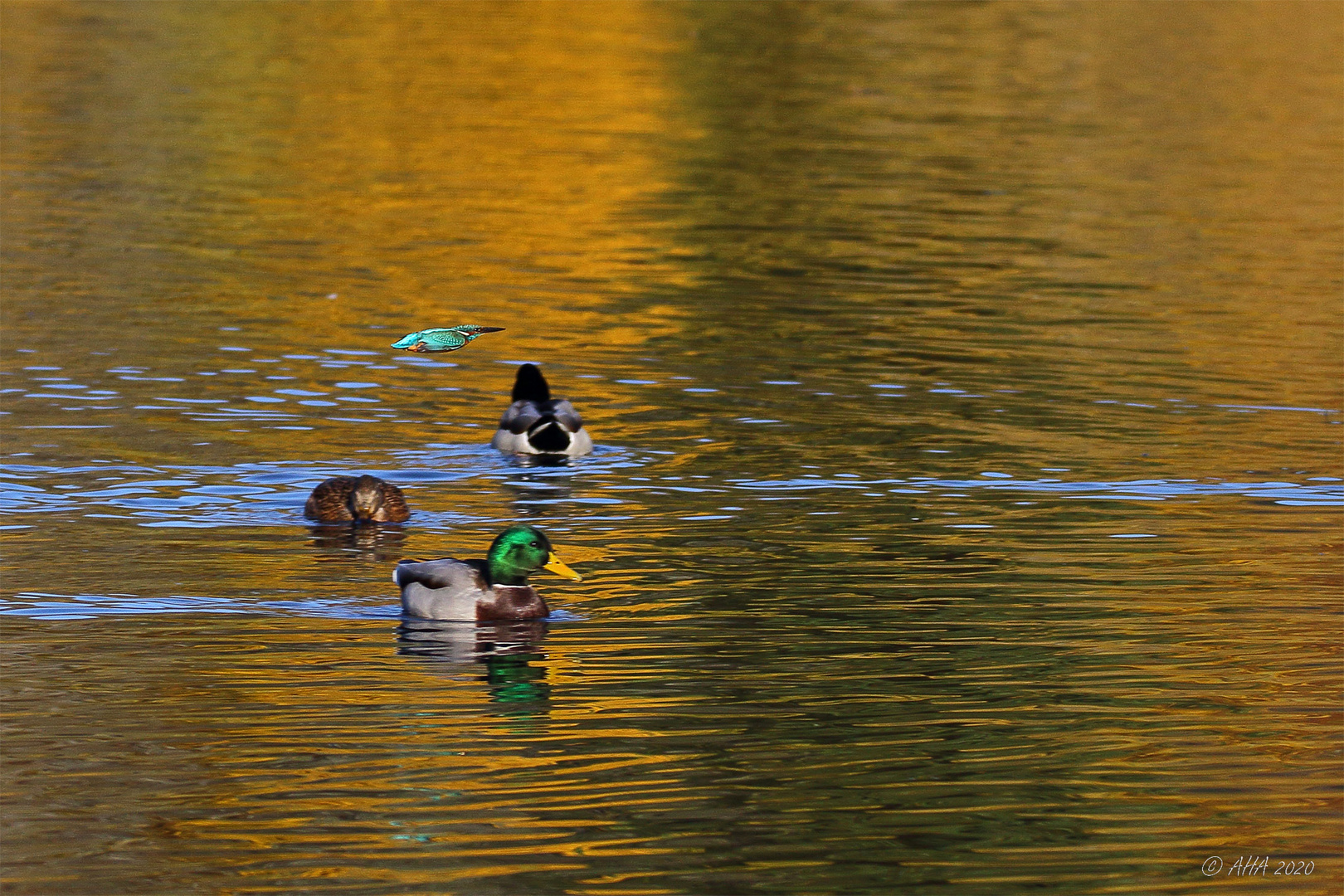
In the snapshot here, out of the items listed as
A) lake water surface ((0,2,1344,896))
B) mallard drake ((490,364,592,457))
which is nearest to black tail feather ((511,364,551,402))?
mallard drake ((490,364,592,457))

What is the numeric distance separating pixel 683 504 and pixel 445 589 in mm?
3287

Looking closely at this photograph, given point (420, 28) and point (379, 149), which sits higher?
point (420, 28)

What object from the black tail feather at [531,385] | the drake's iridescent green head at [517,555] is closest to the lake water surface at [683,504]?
the drake's iridescent green head at [517,555]

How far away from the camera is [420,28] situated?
5525cm

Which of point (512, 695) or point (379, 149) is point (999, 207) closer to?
point (379, 149)

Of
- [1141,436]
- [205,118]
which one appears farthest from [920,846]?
[205,118]

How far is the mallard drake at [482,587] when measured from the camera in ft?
42.8

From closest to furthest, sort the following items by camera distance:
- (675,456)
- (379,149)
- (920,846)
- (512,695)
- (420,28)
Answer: (920,846) → (512,695) → (675,456) → (379,149) → (420,28)

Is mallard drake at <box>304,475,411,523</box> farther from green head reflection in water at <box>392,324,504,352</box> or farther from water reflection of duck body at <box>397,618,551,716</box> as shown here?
green head reflection in water at <box>392,324,504,352</box>

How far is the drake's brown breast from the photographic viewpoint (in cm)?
1305

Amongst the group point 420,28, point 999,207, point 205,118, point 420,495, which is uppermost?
point 420,28

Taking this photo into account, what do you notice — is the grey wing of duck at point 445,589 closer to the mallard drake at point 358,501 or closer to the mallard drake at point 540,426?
the mallard drake at point 358,501

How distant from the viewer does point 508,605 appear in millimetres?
13047

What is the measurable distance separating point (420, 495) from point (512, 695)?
5127 millimetres
